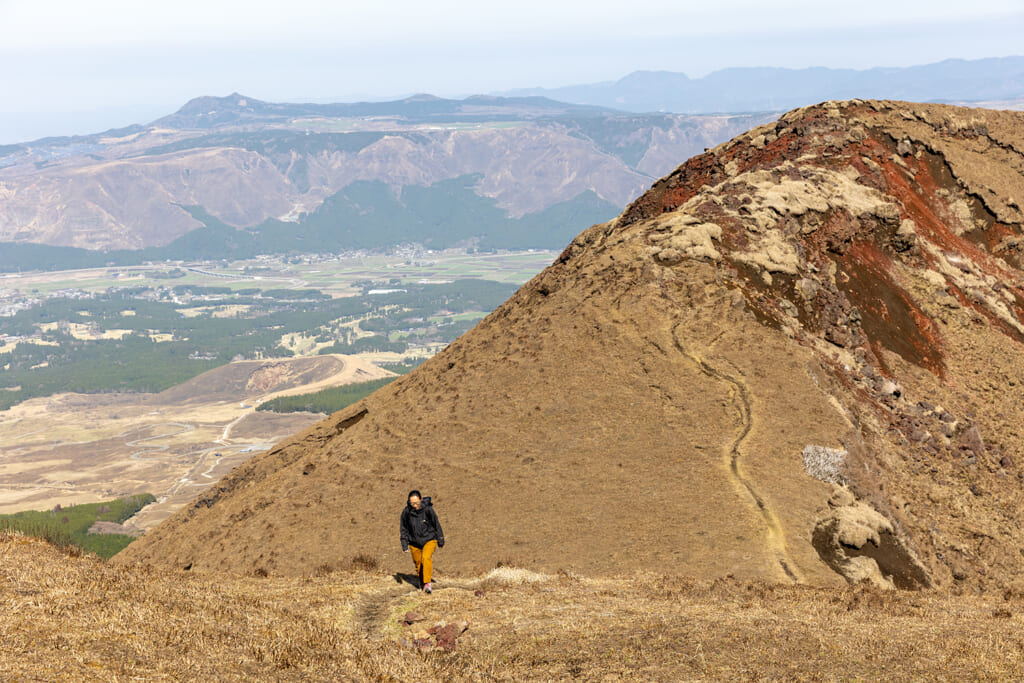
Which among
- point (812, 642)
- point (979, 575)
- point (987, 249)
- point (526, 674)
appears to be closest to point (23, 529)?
point (526, 674)

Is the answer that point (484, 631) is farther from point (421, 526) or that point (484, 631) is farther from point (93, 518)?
point (93, 518)

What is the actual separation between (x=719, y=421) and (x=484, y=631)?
1653 cm

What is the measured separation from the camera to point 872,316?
3981 centimetres

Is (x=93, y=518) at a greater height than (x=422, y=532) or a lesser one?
lesser

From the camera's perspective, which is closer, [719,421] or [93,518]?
[719,421]

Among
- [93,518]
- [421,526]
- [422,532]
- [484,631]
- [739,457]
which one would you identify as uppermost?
[421,526]

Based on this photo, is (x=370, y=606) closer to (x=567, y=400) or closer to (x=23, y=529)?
(x=23, y=529)

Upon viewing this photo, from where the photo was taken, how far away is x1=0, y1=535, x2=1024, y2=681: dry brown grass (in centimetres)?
1605

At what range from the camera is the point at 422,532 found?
2353 cm

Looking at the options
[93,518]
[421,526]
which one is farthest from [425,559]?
[93,518]

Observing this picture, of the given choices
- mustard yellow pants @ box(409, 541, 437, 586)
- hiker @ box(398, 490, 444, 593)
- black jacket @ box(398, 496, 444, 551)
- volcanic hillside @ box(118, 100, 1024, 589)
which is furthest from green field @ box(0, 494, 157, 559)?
black jacket @ box(398, 496, 444, 551)

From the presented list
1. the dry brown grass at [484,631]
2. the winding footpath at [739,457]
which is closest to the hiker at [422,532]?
the dry brown grass at [484,631]

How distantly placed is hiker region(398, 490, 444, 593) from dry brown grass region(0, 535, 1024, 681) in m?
1.00

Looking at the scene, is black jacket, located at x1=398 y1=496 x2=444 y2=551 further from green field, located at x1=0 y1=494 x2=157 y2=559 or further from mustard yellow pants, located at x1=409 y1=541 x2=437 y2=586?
green field, located at x1=0 y1=494 x2=157 y2=559
